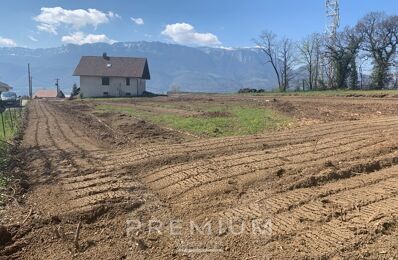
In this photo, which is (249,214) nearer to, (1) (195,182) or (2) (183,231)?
(2) (183,231)

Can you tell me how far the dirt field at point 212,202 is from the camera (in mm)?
5574

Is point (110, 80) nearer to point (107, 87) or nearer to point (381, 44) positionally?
point (107, 87)

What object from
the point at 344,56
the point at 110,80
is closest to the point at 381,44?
the point at 344,56

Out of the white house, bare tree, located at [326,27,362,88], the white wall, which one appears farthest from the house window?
bare tree, located at [326,27,362,88]

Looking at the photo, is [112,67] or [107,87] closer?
[107,87]

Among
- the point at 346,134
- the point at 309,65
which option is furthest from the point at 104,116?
the point at 309,65

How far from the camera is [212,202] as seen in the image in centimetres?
713

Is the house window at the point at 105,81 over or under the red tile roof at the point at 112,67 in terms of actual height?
under

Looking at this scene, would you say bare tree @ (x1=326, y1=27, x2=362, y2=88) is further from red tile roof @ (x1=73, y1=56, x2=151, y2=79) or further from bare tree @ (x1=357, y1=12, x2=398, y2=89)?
red tile roof @ (x1=73, y1=56, x2=151, y2=79)

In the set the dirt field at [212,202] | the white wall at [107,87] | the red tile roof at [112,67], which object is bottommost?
the dirt field at [212,202]

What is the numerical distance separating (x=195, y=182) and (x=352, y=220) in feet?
9.90

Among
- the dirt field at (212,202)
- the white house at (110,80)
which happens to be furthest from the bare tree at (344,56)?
the dirt field at (212,202)

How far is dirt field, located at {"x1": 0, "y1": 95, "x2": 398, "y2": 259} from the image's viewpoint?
5.57m

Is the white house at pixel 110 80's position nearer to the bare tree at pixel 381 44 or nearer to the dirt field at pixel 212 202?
the bare tree at pixel 381 44
